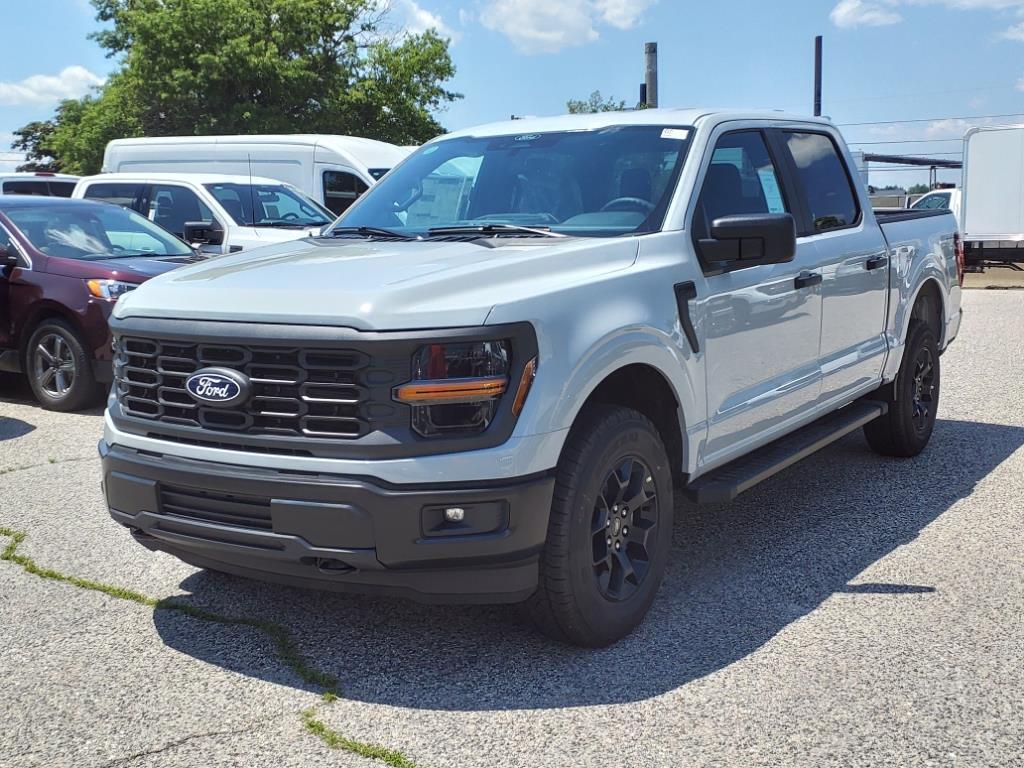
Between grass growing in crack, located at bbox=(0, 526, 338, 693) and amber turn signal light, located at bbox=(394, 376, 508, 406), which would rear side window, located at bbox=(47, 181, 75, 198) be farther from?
amber turn signal light, located at bbox=(394, 376, 508, 406)

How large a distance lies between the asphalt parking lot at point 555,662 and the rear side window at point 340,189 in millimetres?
A: 11019

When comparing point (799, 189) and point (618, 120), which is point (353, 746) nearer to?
point (618, 120)

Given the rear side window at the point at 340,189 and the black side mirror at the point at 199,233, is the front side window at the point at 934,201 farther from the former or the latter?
the black side mirror at the point at 199,233

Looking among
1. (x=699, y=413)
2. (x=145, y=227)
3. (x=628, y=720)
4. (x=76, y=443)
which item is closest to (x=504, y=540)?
(x=628, y=720)

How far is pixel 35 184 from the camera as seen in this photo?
17.4 meters

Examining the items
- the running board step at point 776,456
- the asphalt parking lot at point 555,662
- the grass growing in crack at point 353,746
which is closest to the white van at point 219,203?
the asphalt parking lot at point 555,662

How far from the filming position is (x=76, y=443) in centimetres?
741

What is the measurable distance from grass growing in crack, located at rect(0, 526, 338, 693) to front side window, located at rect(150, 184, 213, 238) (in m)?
7.94

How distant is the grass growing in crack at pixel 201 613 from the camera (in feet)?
12.3

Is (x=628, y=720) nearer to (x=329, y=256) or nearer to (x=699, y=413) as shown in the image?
(x=699, y=413)

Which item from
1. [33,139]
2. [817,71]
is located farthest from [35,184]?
[33,139]

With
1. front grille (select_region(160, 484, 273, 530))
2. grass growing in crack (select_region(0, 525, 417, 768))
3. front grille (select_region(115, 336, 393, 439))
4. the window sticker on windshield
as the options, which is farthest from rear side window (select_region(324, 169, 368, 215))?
front grille (select_region(160, 484, 273, 530))

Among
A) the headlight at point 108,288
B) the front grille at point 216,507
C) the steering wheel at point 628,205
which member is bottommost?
the front grille at point 216,507

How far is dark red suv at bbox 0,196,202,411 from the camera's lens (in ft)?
27.3
